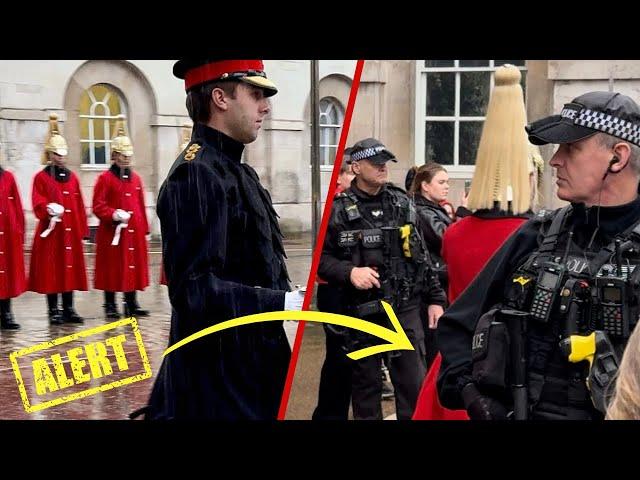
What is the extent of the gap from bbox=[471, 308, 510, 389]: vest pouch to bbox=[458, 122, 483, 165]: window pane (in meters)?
0.53

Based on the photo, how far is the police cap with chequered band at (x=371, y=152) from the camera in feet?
9.54

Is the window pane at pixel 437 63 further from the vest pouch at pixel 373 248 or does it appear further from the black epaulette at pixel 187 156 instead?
the vest pouch at pixel 373 248

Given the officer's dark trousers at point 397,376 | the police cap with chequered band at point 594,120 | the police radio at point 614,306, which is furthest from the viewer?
the officer's dark trousers at point 397,376

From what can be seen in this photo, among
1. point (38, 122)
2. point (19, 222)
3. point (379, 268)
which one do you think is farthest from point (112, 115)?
point (379, 268)

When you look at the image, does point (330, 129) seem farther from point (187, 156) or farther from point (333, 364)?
point (333, 364)

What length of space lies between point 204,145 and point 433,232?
6.29ft

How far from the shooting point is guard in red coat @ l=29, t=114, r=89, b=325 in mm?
2859

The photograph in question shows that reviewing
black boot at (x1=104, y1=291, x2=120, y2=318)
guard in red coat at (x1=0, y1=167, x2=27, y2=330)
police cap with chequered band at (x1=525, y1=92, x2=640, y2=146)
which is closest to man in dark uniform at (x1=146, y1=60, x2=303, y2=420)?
black boot at (x1=104, y1=291, x2=120, y2=318)

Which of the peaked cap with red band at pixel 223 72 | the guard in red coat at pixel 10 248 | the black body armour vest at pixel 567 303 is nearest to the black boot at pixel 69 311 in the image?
the guard in red coat at pixel 10 248

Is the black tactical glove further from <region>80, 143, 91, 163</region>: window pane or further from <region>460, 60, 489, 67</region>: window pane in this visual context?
<region>80, 143, 91, 163</region>: window pane

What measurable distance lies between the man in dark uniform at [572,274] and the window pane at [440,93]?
27 centimetres

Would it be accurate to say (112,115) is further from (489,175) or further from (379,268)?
(379,268)

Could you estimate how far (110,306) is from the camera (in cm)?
300

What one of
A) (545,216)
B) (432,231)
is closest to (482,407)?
(545,216)
